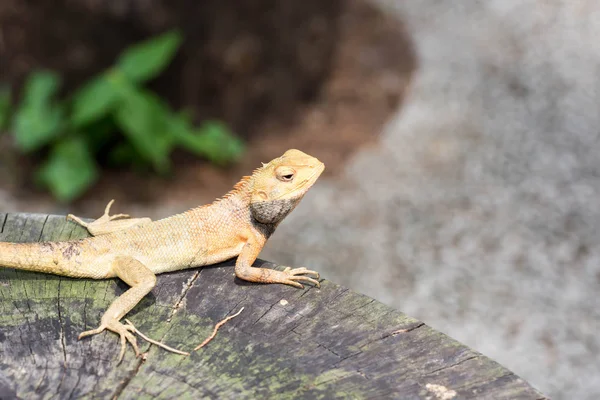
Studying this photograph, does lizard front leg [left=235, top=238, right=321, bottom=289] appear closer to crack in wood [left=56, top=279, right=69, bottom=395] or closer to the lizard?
the lizard

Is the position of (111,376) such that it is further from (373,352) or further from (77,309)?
(373,352)

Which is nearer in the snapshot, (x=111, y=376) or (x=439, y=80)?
(x=111, y=376)

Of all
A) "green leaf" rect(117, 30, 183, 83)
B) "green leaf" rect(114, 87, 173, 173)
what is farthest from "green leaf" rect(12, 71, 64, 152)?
"green leaf" rect(117, 30, 183, 83)

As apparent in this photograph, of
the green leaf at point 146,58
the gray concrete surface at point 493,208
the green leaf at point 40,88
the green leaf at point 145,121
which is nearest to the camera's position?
the gray concrete surface at point 493,208

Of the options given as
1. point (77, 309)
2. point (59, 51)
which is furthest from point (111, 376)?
point (59, 51)

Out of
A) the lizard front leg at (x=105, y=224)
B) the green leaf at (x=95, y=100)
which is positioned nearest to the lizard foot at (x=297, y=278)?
the lizard front leg at (x=105, y=224)

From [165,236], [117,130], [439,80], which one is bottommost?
[165,236]

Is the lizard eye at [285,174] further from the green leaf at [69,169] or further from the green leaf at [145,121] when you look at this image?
the green leaf at [69,169]
